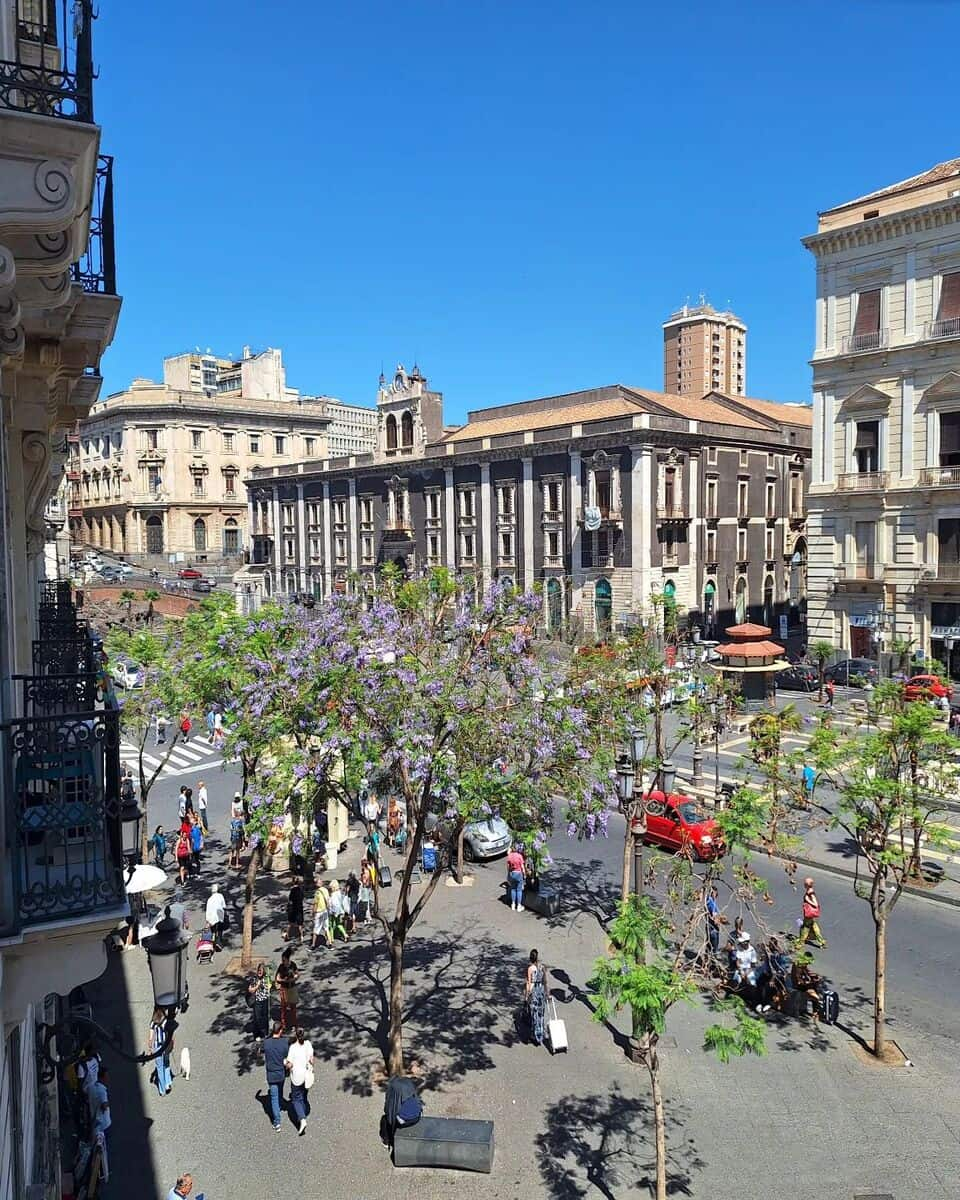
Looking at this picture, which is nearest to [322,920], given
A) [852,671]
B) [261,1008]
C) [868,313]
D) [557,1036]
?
[261,1008]

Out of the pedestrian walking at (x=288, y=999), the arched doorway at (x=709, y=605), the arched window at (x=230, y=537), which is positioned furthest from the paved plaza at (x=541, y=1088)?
the arched window at (x=230, y=537)

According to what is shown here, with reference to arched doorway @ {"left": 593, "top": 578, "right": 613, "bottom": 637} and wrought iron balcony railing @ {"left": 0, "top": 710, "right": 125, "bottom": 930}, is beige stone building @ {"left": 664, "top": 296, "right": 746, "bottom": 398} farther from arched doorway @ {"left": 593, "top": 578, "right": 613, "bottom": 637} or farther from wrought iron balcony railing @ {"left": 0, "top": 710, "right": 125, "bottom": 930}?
wrought iron balcony railing @ {"left": 0, "top": 710, "right": 125, "bottom": 930}

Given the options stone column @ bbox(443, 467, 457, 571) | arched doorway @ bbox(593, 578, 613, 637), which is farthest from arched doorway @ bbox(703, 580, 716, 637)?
stone column @ bbox(443, 467, 457, 571)

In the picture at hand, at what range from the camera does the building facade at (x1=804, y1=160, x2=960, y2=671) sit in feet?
116

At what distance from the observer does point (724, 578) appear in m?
54.9

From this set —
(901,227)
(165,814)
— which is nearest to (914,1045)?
(165,814)

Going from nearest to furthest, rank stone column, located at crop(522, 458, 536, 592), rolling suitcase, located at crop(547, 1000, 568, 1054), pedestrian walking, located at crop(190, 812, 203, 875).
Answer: rolling suitcase, located at crop(547, 1000, 568, 1054) → pedestrian walking, located at crop(190, 812, 203, 875) → stone column, located at crop(522, 458, 536, 592)

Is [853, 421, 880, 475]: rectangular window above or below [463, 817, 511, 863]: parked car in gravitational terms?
above

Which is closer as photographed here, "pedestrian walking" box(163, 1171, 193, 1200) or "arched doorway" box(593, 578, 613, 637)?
"pedestrian walking" box(163, 1171, 193, 1200)

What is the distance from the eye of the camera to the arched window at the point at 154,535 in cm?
8356

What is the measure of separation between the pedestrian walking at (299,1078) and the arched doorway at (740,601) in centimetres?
4794

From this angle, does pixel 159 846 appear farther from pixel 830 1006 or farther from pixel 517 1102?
pixel 830 1006

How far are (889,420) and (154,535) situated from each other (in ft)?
216

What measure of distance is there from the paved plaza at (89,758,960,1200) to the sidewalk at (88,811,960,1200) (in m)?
0.03
